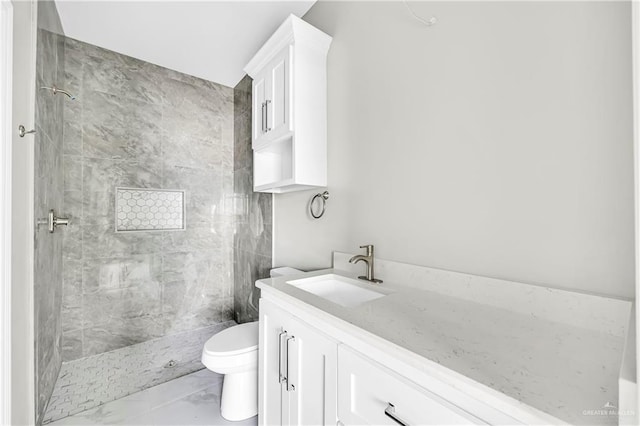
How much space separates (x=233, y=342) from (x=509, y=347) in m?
1.49

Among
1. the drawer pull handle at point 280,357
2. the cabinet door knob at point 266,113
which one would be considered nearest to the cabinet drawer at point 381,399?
the drawer pull handle at point 280,357

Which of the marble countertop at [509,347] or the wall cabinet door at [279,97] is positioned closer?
the marble countertop at [509,347]

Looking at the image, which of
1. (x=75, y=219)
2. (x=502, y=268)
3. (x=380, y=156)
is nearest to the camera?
(x=502, y=268)

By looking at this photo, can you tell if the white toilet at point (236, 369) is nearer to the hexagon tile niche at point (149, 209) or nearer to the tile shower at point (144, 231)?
the tile shower at point (144, 231)

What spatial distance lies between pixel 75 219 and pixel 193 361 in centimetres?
149

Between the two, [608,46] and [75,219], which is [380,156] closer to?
[608,46]

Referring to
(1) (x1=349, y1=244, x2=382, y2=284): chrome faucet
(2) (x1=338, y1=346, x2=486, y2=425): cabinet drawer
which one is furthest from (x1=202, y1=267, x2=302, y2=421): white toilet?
(2) (x1=338, y1=346, x2=486, y2=425): cabinet drawer

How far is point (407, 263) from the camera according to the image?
4.32 ft

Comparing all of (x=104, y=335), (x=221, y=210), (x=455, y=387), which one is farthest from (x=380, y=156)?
(x=104, y=335)

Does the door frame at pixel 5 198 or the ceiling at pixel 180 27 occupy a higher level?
the ceiling at pixel 180 27

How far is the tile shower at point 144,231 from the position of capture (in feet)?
7.14

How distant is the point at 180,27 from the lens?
2121 millimetres

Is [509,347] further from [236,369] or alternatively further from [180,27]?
[180,27]

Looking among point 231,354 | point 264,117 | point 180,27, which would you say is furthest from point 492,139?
point 180,27
